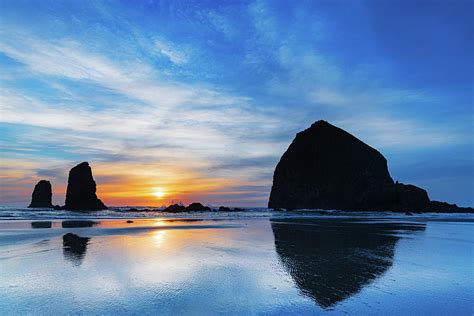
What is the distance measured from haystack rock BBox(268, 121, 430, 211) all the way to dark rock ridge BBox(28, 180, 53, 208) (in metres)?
78.4

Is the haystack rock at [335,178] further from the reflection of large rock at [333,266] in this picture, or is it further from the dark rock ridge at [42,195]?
the reflection of large rock at [333,266]

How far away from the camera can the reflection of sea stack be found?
8494 cm

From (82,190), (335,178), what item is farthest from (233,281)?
(335,178)

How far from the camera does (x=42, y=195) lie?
373ft

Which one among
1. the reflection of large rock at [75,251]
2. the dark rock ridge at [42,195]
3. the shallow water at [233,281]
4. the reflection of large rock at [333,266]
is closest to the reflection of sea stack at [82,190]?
the dark rock ridge at [42,195]

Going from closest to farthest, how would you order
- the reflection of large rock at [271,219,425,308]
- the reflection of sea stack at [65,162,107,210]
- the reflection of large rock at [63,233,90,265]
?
the reflection of large rock at [271,219,425,308] → the reflection of large rock at [63,233,90,265] → the reflection of sea stack at [65,162,107,210]

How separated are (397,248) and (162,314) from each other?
11.1 m

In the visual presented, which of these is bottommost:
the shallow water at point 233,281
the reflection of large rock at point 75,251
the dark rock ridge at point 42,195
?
the shallow water at point 233,281

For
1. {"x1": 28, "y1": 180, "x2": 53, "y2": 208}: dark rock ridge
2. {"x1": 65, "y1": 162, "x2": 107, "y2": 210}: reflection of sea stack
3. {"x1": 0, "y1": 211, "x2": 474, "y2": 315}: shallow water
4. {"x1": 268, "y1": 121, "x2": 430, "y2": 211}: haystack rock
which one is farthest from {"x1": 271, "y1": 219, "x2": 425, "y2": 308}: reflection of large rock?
{"x1": 28, "y1": 180, "x2": 53, "y2": 208}: dark rock ridge

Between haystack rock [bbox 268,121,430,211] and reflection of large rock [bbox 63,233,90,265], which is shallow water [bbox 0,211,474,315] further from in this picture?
haystack rock [bbox 268,121,430,211]

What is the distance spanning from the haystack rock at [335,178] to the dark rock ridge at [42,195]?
7835cm

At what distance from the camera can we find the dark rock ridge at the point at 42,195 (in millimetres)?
112562

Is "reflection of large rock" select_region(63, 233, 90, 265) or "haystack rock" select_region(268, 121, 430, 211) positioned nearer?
"reflection of large rock" select_region(63, 233, 90, 265)

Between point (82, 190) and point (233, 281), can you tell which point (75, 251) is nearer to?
point (233, 281)
